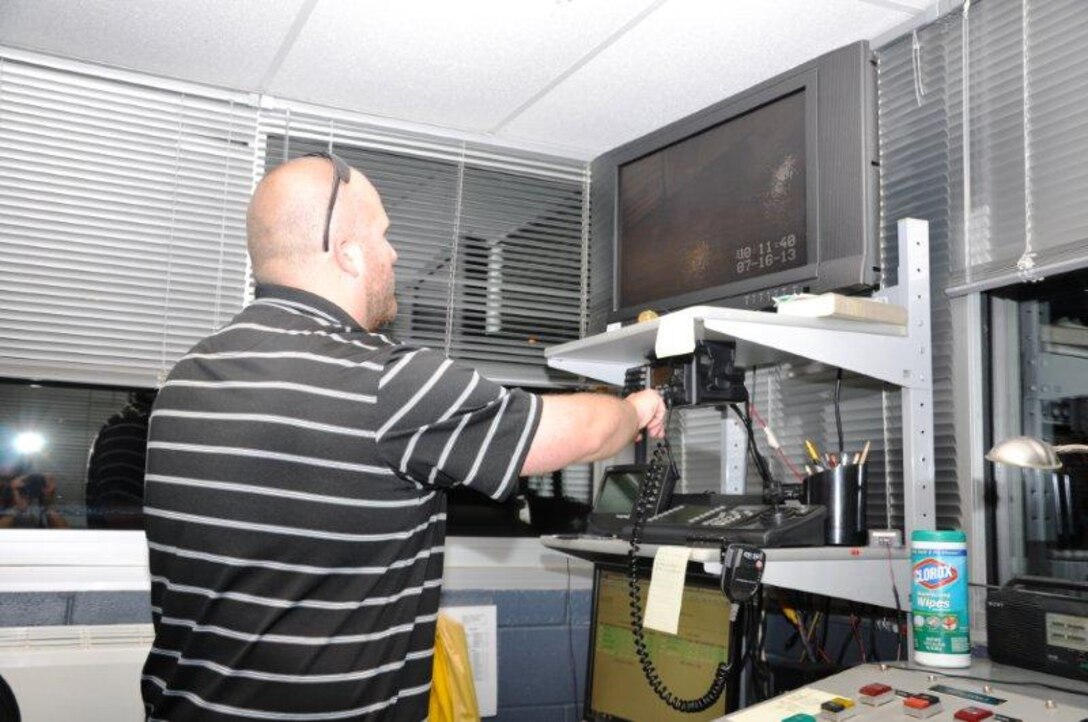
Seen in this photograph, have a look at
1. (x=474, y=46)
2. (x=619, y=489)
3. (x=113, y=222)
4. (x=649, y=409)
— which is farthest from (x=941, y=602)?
(x=113, y=222)

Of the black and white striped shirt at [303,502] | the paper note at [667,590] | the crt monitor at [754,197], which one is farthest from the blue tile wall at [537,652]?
the black and white striped shirt at [303,502]

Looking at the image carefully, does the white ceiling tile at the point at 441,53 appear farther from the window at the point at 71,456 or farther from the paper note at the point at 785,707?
the paper note at the point at 785,707

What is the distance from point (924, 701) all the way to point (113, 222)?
2.27 meters

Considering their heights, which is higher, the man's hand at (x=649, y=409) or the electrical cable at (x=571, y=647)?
the man's hand at (x=649, y=409)

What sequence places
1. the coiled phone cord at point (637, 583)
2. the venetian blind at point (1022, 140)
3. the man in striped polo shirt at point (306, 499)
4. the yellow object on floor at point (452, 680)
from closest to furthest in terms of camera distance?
the man in striped polo shirt at point (306, 499) → the venetian blind at point (1022, 140) → the coiled phone cord at point (637, 583) → the yellow object on floor at point (452, 680)

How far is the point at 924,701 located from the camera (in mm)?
1316

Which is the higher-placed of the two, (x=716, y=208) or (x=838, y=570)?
(x=716, y=208)

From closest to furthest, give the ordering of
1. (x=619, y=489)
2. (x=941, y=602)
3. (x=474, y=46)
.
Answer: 1. (x=941, y=602)
2. (x=619, y=489)
3. (x=474, y=46)

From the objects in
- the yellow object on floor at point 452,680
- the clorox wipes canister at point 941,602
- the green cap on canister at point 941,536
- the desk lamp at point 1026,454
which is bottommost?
the yellow object on floor at point 452,680

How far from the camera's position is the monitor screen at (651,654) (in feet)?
6.05

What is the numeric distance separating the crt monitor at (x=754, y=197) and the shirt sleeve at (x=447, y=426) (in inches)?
29.8

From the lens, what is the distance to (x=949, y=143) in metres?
2.01

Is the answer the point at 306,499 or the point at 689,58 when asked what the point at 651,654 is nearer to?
the point at 306,499

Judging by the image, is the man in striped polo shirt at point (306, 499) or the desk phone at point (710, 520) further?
the desk phone at point (710, 520)
